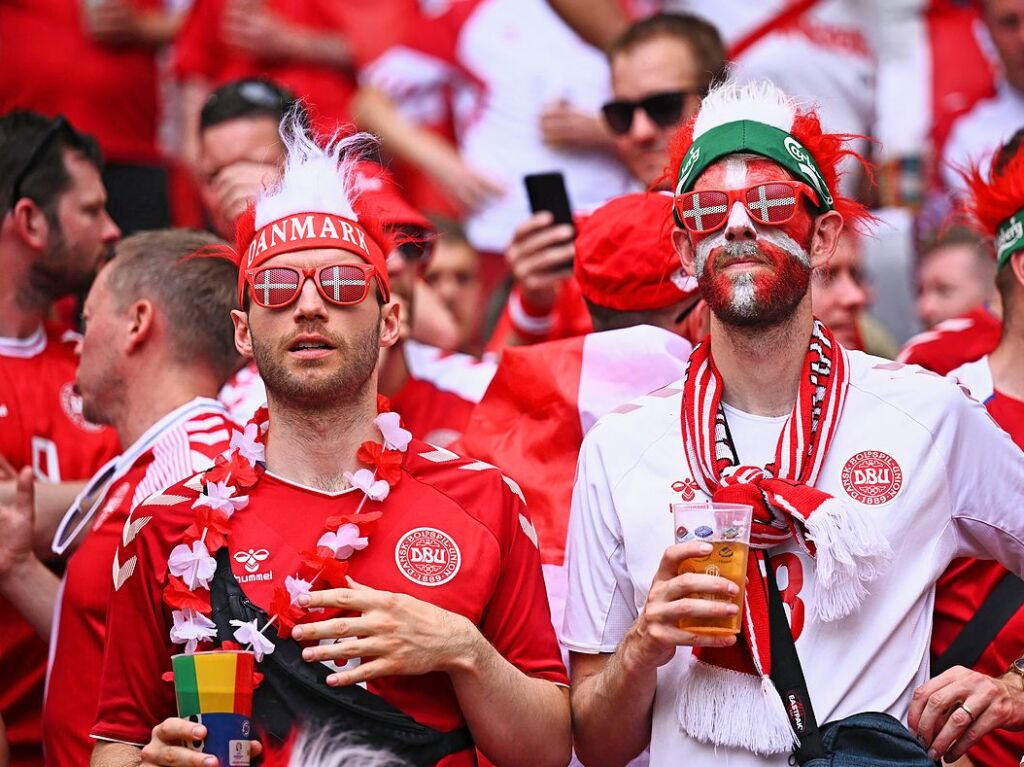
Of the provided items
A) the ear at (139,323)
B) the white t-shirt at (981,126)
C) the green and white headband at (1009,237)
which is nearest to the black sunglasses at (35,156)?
the ear at (139,323)

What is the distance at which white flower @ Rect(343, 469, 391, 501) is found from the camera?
4.10m

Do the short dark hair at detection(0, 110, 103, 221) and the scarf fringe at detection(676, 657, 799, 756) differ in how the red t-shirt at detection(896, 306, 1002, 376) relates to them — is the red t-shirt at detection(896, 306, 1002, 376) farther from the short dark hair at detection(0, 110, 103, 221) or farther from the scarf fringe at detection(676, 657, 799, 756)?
the short dark hair at detection(0, 110, 103, 221)

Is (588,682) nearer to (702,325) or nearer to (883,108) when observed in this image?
(702,325)

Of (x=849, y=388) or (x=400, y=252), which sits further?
(x=400, y=252)

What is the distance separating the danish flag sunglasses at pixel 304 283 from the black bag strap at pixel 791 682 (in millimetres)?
1316

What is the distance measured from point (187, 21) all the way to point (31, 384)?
3242 millimetres

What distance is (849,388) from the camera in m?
4.19

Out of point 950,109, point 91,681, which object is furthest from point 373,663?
point 950,109

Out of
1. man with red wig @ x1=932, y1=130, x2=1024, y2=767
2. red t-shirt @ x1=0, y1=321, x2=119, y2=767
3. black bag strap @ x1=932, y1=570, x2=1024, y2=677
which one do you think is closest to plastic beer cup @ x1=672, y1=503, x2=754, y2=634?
man with red wig @ x1=932, y1=130, x2=1024, y2=767

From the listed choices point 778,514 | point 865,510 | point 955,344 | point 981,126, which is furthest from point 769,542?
point 981,126

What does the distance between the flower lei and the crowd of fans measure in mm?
21

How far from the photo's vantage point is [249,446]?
423 cm

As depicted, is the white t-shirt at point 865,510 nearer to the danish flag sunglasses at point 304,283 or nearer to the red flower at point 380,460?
the red flower at point 380,460

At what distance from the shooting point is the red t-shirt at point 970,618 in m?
4.52
